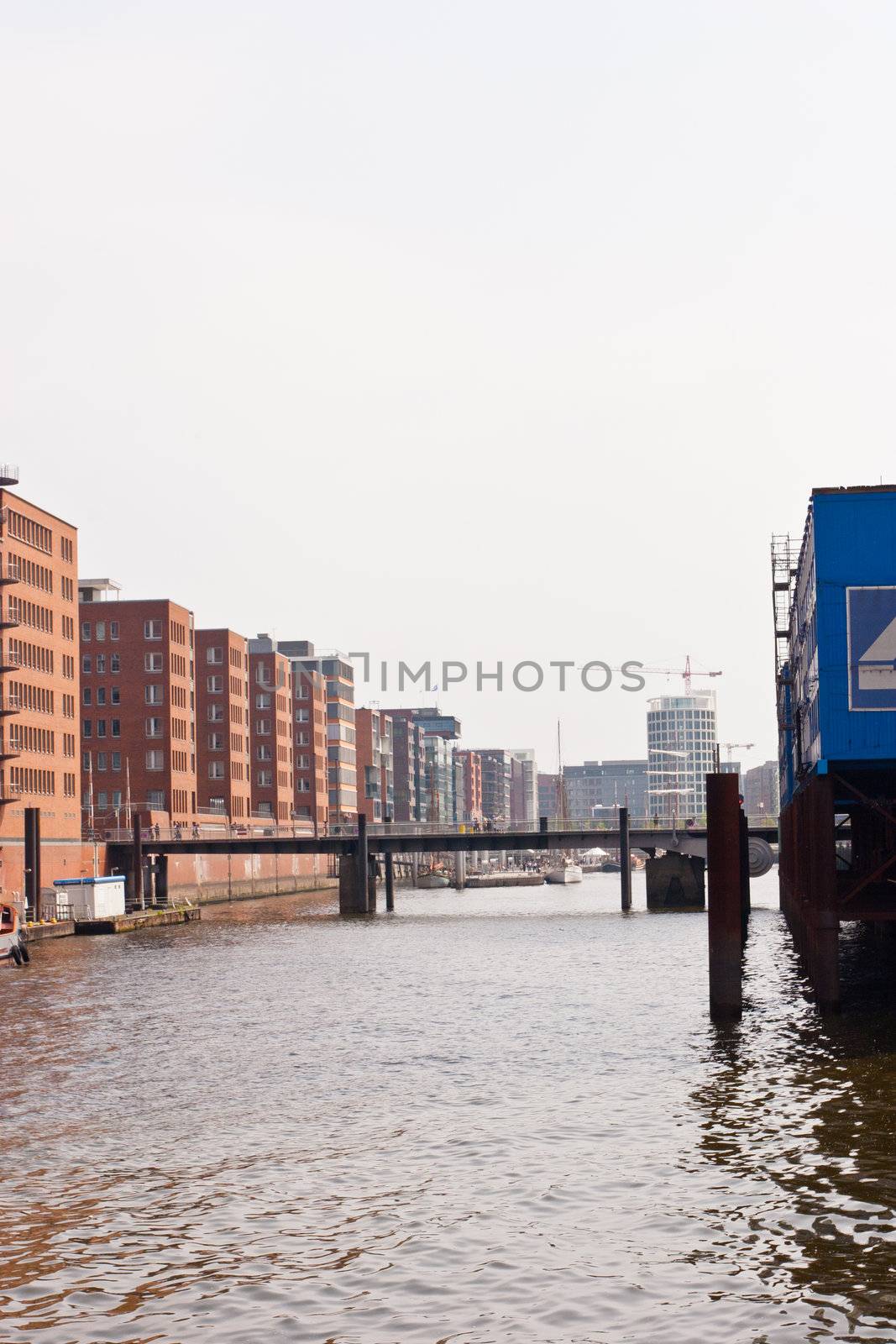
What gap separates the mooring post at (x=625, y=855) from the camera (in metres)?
120

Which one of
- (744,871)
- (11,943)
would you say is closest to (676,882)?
(744,871)

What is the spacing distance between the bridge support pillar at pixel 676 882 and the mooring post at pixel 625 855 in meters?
3.04

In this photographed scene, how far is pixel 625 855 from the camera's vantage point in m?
125

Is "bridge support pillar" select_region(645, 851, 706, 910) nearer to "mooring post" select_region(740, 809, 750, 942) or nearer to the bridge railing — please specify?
the bridge railing

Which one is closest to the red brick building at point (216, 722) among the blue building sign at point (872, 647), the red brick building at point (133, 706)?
the red brick building at point (133, 706)

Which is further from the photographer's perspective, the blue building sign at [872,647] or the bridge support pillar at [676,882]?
the bridge support pillar at [676,882]

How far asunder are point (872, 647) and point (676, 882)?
292 ft

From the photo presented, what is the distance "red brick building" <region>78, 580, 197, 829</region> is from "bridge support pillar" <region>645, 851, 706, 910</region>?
58.9 m

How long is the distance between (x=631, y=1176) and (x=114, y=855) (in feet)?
382

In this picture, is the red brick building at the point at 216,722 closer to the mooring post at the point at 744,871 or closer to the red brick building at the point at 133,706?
the red brick building at the point at 133,706

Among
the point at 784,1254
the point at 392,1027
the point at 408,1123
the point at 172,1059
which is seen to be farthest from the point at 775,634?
the point at 784,1254

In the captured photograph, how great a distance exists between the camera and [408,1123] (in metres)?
30.0

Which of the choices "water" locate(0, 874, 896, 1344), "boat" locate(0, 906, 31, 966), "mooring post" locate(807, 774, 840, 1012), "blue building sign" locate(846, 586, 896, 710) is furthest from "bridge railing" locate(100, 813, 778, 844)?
"blue building sign" locate(846, 586, 896, 710)

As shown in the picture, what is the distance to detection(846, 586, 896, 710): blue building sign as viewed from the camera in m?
40.5
